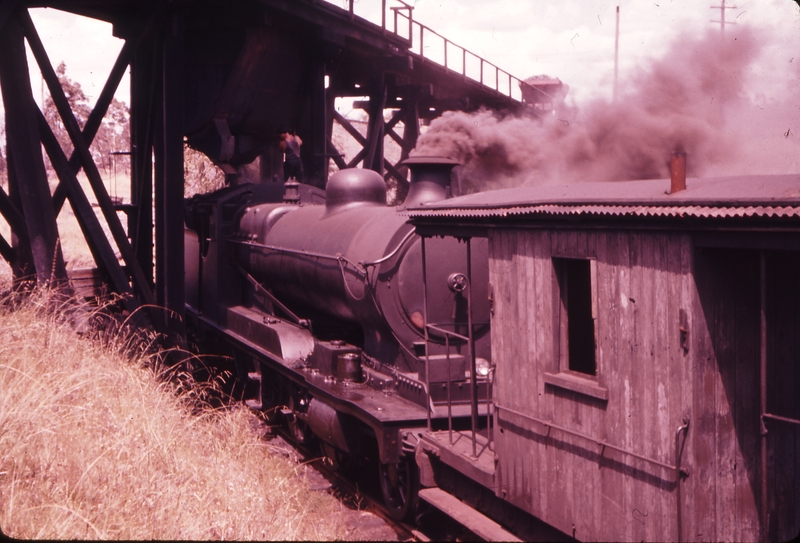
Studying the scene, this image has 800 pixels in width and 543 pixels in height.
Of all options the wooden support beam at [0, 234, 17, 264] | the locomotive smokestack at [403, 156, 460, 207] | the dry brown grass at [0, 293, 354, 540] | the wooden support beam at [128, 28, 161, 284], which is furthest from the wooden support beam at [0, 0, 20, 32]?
the locomotive smokestack at [403, 156, 460, 207]

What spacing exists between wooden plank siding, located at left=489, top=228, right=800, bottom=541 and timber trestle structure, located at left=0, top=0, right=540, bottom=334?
623 centimetres

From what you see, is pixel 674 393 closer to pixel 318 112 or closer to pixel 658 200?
pixel 658 200

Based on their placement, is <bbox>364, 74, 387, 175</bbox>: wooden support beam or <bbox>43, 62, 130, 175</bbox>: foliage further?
<bbox>43, 62, 130, 175</bbox>: foliage

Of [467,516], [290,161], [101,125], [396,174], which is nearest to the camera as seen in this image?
[467,516]

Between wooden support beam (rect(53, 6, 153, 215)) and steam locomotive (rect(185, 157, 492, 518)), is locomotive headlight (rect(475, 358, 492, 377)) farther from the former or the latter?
wooden support beam (rect(53, 6, 153, 215))

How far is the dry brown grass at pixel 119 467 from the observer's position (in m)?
4.43

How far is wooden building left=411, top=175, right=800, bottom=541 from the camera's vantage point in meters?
3.56

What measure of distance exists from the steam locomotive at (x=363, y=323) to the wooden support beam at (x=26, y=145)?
93.3 inches

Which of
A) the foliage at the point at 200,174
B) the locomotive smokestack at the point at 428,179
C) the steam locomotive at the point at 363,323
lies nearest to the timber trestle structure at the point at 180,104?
the steam locomotive at the point at 363,323

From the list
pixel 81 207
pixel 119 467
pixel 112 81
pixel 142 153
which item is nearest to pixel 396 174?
pixel 142 153

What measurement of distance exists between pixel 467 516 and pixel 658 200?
253 centimetres

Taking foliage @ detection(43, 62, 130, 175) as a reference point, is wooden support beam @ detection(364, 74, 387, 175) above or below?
below

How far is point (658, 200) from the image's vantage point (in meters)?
3.70

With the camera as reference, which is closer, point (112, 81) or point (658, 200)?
point (658, 200)
